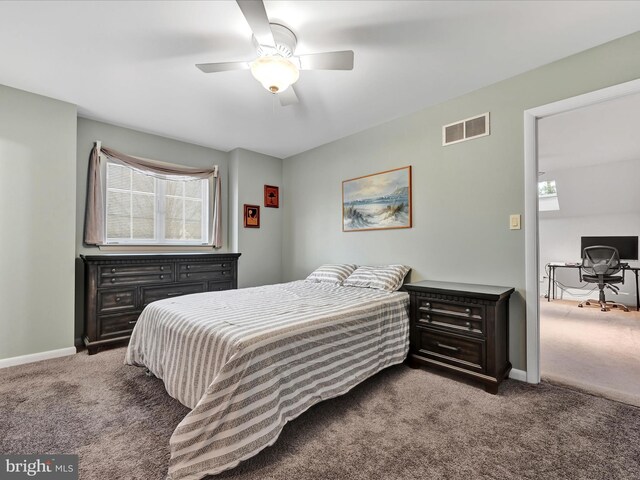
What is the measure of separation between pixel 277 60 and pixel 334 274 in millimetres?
2324

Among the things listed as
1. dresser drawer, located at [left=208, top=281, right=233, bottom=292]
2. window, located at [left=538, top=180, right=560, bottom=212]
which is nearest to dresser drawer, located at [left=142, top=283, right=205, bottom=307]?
dresser drawer, located at [left=208, top=281, right=233, bottom=292]

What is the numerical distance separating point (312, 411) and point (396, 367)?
1.03m

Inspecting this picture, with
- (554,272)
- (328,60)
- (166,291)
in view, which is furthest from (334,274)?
(554,272)

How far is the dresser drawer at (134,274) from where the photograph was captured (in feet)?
9.90

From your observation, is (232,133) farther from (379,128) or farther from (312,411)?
(312,411)

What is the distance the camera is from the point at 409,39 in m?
2.03

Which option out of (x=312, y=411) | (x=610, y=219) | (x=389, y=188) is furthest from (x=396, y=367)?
(x=610, y=219)

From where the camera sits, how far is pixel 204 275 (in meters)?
3.72

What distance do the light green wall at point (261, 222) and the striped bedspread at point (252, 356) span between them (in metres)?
1.66

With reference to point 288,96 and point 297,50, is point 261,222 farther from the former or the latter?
point 297,50

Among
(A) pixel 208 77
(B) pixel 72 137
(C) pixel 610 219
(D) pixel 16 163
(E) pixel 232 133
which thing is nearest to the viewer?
(A) pixel 208 77

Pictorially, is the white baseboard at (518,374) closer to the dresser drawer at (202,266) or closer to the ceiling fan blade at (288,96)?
the ceiling fan blade at (288,96)

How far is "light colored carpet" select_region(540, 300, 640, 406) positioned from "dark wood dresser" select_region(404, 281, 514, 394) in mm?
611

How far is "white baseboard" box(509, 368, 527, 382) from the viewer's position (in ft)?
7.73
